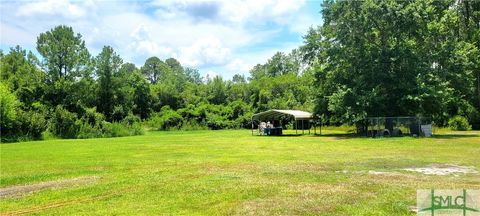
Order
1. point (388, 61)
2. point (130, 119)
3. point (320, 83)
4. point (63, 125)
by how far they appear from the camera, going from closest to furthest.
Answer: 1. point (388, 61)
2. point (320, 83)
3. point (63, 125)
4. point (130, 119)

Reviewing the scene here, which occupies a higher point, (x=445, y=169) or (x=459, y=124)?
(x=459, y=124)

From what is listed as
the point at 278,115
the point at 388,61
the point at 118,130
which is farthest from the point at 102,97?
the point at 388,61

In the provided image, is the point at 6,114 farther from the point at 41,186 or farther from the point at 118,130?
the point at 41,186

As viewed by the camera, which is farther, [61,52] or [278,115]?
[61,52]

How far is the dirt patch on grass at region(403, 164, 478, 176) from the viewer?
1400cm

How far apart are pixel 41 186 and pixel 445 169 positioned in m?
13.0

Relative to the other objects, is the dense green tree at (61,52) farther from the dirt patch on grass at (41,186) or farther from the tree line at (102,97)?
the dirt patch on grass at (41,186)

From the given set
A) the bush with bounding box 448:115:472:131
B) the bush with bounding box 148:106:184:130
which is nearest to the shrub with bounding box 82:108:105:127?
the bush with bounding box 148:106:184:130

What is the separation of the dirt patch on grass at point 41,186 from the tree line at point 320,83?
2783 cm

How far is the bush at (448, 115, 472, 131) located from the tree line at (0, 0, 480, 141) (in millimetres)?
254

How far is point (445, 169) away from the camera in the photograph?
14.9m

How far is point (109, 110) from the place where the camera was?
230 ft

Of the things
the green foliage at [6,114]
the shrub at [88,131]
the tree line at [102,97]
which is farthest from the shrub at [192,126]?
the green foliage at [6,114]

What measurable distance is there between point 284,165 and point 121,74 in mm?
59723
